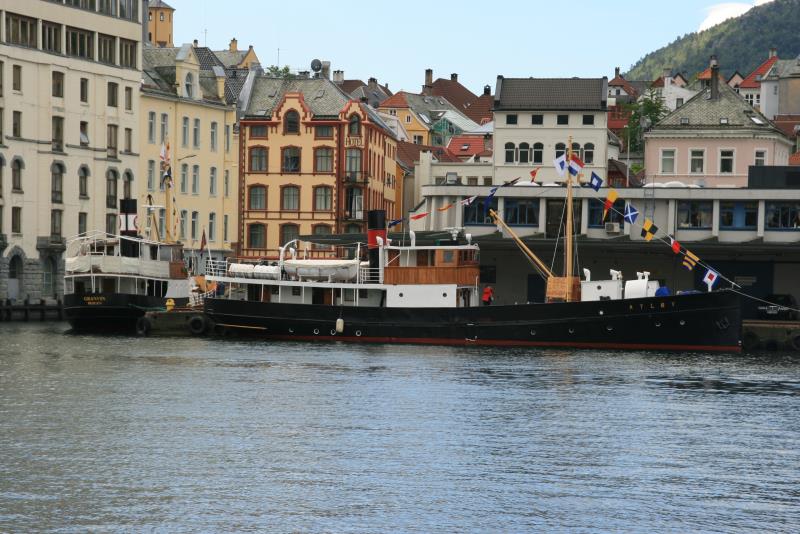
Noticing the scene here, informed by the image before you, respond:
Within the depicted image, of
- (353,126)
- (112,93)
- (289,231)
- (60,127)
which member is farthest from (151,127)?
(353,126)

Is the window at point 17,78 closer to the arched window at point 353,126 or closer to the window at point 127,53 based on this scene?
the window at point 127,53

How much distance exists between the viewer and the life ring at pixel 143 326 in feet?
258

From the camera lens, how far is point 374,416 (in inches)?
1727

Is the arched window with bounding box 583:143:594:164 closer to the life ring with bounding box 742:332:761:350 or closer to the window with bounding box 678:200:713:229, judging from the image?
the window with bounding box 678:200:713:229

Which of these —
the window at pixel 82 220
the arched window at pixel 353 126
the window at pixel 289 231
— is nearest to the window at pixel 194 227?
the window at pixel 289 231

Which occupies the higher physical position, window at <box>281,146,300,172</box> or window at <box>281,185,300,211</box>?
window at <box>281,146,300,172</box>

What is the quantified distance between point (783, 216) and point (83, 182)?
50031mm

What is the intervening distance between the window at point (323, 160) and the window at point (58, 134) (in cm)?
2485

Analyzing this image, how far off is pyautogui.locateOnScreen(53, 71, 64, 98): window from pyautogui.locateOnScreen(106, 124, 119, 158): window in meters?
5.83

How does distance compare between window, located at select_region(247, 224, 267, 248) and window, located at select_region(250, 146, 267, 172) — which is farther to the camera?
window, located at select_region(250, 146, 267, 172)

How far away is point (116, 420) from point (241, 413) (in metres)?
3.83

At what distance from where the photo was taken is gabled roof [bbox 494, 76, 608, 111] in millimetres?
115688

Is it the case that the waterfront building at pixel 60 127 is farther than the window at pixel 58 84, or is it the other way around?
the window at pixel 58 84

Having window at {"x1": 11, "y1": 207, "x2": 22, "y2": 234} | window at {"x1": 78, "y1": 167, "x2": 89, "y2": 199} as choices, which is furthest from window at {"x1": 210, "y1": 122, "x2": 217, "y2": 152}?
window at {"x1": 11, "y1": 207, "x2": 22, "y2": 234}
